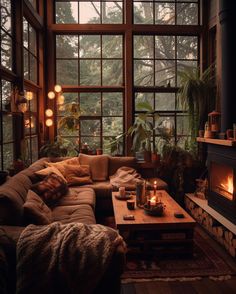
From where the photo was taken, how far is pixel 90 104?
18.6ft

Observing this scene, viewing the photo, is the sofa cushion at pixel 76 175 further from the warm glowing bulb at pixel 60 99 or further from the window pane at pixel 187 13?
the window pane at pixel 187 13

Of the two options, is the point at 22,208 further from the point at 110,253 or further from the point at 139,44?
the point at 139,44

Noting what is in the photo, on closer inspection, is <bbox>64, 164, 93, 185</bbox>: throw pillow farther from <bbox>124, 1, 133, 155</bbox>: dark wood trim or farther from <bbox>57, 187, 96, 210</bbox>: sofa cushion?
<bbox>124, 1, 133, 155</bbox>: dark wood trim

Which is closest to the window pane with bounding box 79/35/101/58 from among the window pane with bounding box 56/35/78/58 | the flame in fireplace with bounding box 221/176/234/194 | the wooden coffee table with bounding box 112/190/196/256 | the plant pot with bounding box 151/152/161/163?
the window pane with bounding box 56/35/78/58

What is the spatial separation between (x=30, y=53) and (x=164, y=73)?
7.95 ft

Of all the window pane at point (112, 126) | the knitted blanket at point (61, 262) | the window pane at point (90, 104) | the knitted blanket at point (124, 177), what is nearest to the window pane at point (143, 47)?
the window pane at point (90, 104)

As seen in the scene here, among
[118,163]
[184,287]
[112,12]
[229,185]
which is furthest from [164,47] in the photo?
[184,287]

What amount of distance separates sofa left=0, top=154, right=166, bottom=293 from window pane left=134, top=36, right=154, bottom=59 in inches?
77.9

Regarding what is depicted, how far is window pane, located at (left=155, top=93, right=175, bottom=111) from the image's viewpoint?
225 inches

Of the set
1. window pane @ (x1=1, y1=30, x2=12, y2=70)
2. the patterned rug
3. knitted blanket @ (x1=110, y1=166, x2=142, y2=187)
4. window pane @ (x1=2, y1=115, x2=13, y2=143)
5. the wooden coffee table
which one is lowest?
the patterned rug

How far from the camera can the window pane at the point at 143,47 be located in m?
5.64

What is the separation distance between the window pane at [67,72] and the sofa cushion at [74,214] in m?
2.90

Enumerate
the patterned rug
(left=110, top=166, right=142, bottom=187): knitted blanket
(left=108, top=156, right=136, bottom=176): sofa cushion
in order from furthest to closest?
(left=108, top=156, right=136, bottom=176): sofa cushion < (left=110, top=166, right=142, bottom=187): knitted blanket < the patterned rug

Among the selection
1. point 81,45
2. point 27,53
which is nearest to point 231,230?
point 27,53
